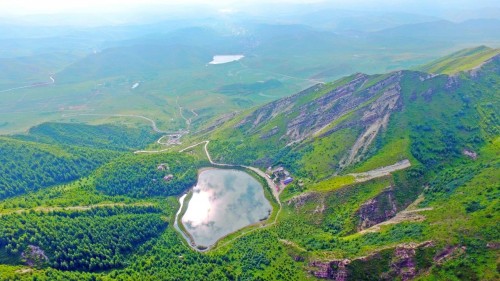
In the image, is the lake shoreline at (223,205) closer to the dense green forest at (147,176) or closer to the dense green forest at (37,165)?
the dense green forest at (147,176)

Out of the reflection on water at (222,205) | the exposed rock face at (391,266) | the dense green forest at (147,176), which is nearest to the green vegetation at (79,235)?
the reflection on water at (222,205)

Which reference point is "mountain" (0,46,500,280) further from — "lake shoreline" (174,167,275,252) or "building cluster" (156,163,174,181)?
"lake shoreline" (174,167,275,252)

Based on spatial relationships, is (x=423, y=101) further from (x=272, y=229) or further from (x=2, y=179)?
(x=2, y=179)

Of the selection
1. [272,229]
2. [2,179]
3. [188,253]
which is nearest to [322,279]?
[272,229]

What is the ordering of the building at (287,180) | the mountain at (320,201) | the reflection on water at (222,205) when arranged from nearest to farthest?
1. the mountain at (320,201)
2. the reflection on water at (222,205)
3. the building at (287,180)

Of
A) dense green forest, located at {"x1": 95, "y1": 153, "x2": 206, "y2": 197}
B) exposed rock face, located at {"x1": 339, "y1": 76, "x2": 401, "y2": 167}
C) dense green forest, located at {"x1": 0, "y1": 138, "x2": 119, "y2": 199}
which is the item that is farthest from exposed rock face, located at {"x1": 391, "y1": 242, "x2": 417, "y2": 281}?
dense green forest, located at {"x1": 0, "y1": 138, "x2": 119, "y2": 199}

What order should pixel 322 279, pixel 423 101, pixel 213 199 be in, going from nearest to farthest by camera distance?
pixel 322 279 < pixel 213 199 < pixel 423 101
